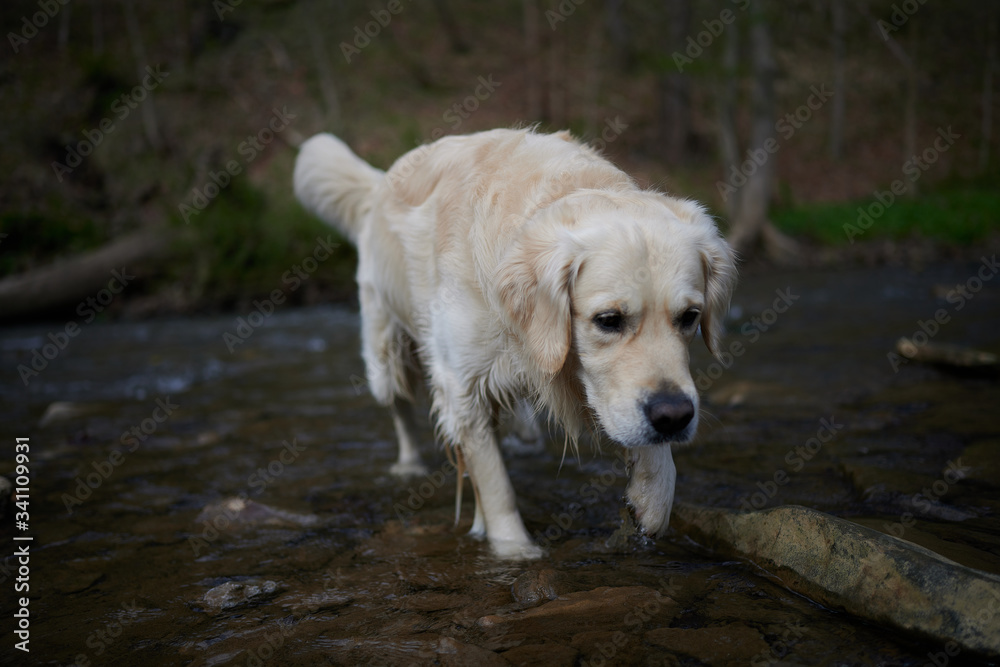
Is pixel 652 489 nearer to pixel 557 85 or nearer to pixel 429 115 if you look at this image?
A: pixel 429 115

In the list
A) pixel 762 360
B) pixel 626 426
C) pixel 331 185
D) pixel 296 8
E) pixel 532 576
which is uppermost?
pixel 296 8

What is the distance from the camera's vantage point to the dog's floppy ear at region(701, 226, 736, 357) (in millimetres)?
2812

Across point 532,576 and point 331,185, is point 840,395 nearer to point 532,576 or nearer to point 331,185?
point 532,576

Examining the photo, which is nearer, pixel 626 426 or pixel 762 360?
pixel 626 426

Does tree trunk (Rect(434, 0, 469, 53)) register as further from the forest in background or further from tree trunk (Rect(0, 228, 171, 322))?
tree trunk (Rect(0, 228, 171, 322))

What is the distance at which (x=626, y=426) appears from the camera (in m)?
2.53

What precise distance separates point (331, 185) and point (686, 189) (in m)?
14.0

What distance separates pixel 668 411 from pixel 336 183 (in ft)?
10.2

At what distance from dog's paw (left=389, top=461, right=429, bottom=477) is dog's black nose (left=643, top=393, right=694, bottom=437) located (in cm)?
212

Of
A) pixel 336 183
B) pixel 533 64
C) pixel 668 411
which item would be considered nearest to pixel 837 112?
pixel 533 64

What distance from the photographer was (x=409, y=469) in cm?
430

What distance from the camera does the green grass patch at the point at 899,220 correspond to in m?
14.6

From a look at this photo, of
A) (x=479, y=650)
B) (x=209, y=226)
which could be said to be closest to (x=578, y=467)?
(x=479, y=650)

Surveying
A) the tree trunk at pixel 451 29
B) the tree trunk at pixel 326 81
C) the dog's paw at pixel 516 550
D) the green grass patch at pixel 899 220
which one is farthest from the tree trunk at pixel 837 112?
the dog's paw at pixel 516 550
